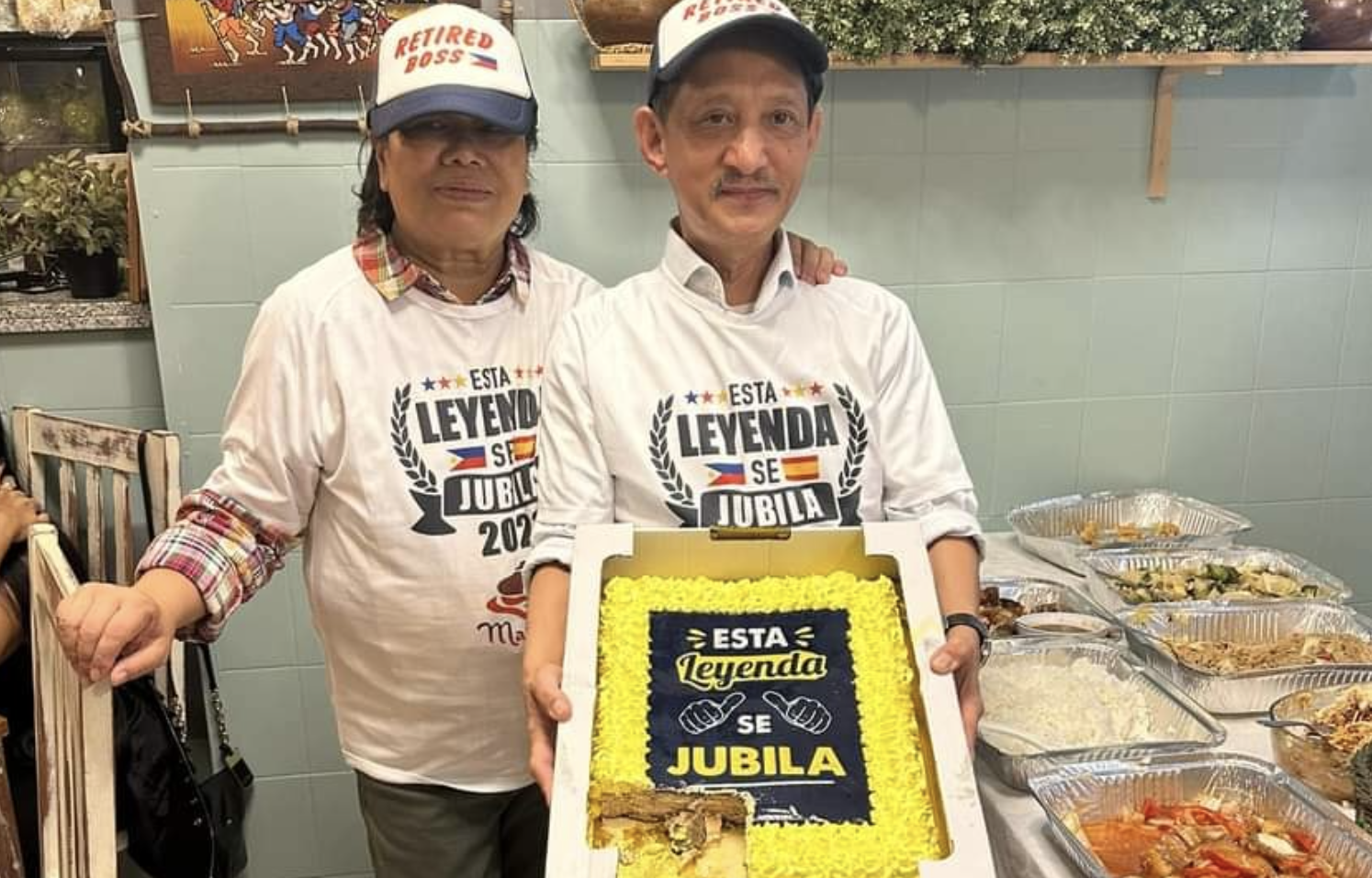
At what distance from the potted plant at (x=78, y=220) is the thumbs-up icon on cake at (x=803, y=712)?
1806 mm

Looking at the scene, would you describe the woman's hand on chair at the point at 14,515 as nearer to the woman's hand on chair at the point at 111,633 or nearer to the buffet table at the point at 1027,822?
the woman's hand on chair at the point at 111,633

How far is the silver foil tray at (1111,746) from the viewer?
1.49 metres

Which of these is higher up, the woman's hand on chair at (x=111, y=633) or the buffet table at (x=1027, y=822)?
the woman's hand on chair at (x=111, y=633)

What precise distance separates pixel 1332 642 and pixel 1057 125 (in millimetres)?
1130

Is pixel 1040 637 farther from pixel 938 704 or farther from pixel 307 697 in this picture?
pixel 307 697

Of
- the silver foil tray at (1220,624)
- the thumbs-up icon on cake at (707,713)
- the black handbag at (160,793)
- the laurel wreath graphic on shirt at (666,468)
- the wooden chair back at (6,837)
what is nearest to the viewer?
the thumbs-up icon on cake at (707,713)

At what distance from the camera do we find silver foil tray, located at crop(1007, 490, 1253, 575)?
7.68 feet

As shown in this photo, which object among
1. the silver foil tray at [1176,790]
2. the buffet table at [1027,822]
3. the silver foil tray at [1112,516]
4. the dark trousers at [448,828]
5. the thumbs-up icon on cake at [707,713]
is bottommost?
the dark trousers at [448,828]

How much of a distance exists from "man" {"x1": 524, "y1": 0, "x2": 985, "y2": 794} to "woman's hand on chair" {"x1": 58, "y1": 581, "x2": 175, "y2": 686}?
1.38 feet

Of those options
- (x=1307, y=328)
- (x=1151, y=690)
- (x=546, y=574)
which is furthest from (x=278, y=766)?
(x=1307, y=328)

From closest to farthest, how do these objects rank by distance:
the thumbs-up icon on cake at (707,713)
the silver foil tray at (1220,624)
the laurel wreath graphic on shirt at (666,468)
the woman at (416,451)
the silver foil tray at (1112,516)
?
the thumbs-up icon on cake at (707,713) → the laurel wreath graphic on shirt at (666,468) → the woman at (416,451) → the silver foil tray at (1220,624) → the silver foil tray at (1112,516)

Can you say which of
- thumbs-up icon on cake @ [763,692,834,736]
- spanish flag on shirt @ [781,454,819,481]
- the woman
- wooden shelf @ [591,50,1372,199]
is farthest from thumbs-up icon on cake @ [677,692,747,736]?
wooden shelf @ [591,50,1372,199]

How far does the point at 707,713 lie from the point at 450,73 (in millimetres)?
818

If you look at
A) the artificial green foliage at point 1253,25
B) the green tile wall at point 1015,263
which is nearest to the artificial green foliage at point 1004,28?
the green tile wall at point 1015,263
